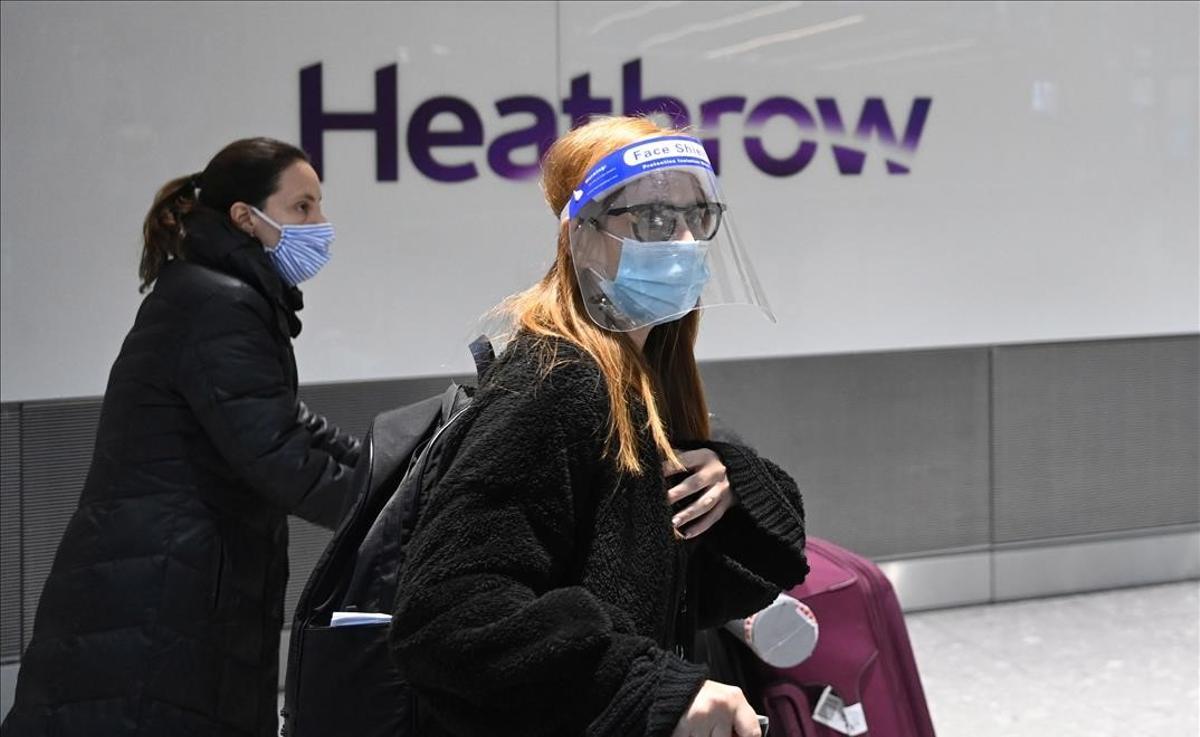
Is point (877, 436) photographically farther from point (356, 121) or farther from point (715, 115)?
point (356, 121)

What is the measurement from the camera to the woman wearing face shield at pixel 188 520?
10.6ft

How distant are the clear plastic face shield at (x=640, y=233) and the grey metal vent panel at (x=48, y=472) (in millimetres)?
3076

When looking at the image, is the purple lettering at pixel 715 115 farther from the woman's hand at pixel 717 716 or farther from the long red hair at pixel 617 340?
the woman's hand at pixel 717 716

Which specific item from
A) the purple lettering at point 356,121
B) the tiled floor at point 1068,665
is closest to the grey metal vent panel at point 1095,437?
the tiled floor at point 1068,665

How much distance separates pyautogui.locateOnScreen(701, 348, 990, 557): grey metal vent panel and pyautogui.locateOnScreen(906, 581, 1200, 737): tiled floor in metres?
0.38

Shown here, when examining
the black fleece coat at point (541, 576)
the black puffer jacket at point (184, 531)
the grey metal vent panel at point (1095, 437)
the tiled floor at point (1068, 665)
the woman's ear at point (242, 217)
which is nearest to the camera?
the black fleece coat at point (541, 576)

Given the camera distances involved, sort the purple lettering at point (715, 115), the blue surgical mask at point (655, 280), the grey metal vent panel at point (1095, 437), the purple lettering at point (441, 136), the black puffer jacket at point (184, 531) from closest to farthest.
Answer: the blue surgical mask at point (655, 280) → the black puffer jacket at point (184, 531) → the purple lettering at point (441, 136) → the purple lettering at point (715, 115) → the grey metal vent panel at point (1095, 437)

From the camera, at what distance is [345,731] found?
1.93m

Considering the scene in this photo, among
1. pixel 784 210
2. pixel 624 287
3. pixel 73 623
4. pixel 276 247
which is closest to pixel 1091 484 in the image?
pixel 784 210

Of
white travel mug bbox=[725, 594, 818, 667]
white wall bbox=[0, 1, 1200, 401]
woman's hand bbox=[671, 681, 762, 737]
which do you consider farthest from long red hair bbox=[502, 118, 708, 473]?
white wall bbox=[0, 1, 1200, 401]

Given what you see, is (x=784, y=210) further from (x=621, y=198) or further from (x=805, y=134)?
(x=621, y=198)

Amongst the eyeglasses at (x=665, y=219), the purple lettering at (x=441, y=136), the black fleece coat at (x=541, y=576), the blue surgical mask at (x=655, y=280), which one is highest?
the purple lettering at (x=441, y=136)

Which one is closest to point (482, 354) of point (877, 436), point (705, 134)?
point (705, 134)

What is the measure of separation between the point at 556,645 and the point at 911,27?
181 inches
